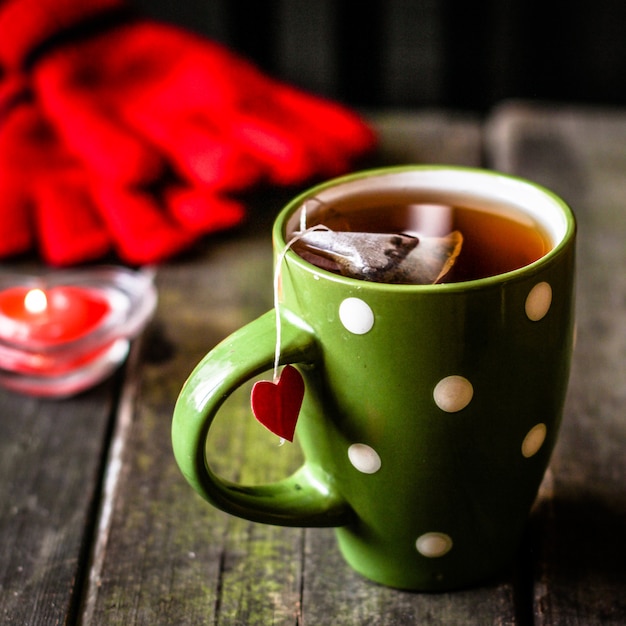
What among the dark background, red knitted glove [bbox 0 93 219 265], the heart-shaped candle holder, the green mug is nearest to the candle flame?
the heart-shaped candle holder

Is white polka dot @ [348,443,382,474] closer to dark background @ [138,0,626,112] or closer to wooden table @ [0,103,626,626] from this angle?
wooden table @ [0,103,626,626]

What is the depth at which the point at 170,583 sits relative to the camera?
44 cm

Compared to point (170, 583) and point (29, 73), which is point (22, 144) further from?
point (170, 583)

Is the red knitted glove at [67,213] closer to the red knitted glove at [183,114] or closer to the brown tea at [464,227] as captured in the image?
the red knitted glove at [183,114]

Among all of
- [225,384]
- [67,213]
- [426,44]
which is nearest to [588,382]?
[225,384]

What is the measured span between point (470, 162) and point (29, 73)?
0.48 metres

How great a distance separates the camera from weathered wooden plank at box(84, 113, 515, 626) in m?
0.42

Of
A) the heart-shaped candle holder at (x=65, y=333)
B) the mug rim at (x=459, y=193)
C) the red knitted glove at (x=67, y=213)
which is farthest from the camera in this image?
the red knitted glove at (x=67, y=213)

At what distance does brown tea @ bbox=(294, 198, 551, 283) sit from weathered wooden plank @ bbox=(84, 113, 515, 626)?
16cm

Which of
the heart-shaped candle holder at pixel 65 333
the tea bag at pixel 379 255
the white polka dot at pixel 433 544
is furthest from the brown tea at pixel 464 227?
the heart-shaped candle holder at pixel 65 333

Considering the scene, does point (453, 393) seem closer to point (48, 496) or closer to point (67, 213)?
point (48, 496)

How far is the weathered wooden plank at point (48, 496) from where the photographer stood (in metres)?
0.44

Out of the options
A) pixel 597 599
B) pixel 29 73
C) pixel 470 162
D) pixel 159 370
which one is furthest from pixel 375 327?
pixel 29 73

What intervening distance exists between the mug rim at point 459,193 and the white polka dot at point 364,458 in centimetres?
8
